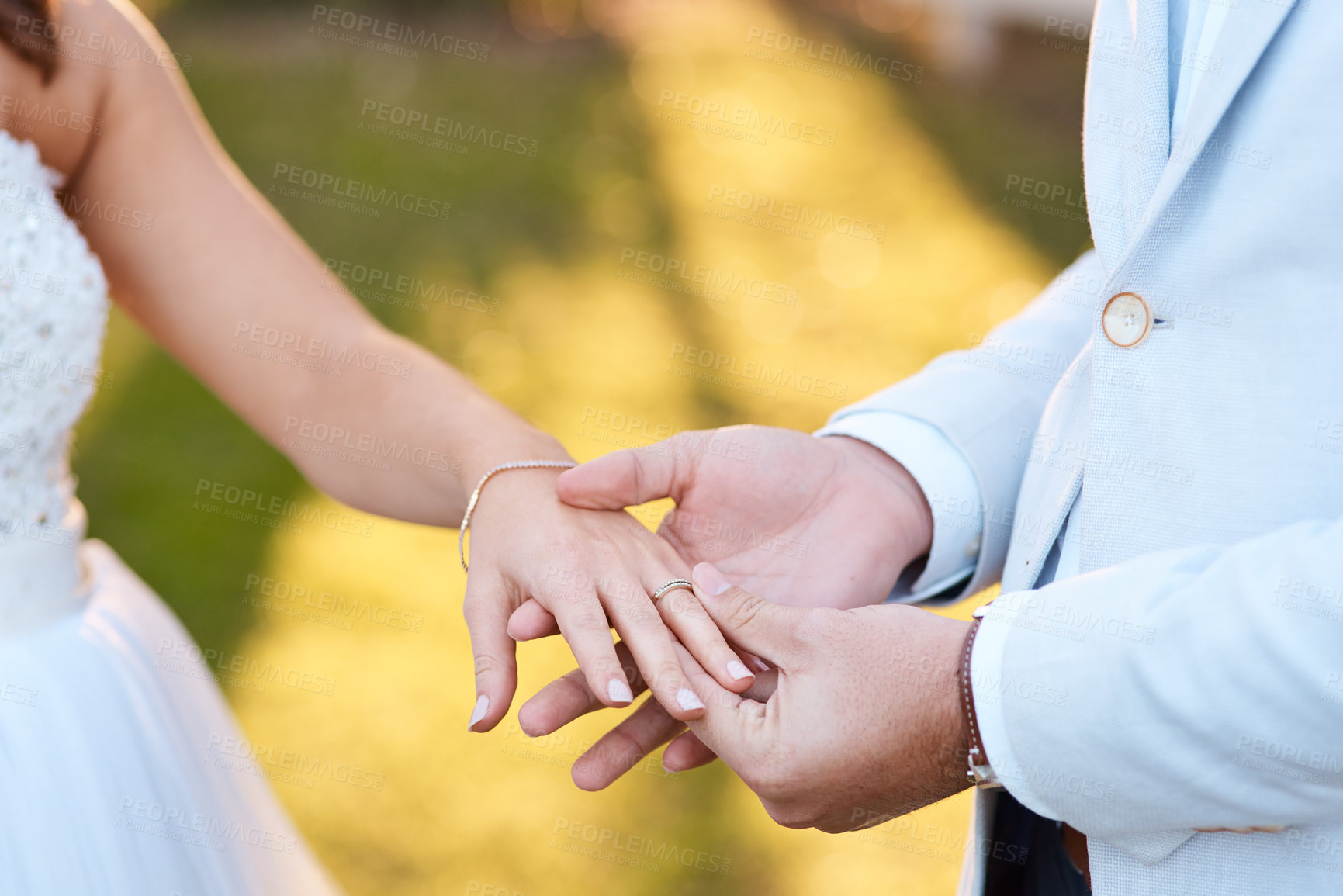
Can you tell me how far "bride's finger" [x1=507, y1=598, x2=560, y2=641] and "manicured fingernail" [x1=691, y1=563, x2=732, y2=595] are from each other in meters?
0.18

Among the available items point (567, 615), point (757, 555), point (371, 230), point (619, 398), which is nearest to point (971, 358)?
point (757, 555)

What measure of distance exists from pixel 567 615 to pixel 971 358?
658mm

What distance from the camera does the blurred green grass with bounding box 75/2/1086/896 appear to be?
2750 millimetres

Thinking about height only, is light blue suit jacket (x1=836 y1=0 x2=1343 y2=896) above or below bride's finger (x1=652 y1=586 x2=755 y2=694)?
above

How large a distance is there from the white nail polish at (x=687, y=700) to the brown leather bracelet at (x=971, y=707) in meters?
0.30

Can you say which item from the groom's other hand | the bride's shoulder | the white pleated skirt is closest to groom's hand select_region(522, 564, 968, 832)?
the groom's other hand

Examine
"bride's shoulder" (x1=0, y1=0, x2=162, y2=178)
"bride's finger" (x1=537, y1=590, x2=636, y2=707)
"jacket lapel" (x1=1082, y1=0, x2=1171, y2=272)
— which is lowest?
"bride's finger" (x1=537, y1=590, x2=636, y2=707)

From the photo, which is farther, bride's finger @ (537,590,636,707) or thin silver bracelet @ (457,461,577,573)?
thin silver bracelet @ (457,461,577,573)

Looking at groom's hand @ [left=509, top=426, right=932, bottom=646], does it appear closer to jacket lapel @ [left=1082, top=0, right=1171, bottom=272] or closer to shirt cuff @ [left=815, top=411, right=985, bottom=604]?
shirt cuff @ [left=815, top=411, right=985, bottom=604]

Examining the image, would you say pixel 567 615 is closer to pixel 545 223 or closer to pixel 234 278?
pixel 234 278

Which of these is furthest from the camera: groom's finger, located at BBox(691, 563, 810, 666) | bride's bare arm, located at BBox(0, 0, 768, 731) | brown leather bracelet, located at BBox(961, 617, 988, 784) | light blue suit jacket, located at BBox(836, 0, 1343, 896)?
bride's bare arm, located at BBox(0, 0, 768, 731)

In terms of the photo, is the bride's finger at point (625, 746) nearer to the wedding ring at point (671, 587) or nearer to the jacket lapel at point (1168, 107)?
the wedding ring at point (671, 587)

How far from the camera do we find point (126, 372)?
168 inches

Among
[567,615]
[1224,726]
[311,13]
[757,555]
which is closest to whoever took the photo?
[1224,726]
